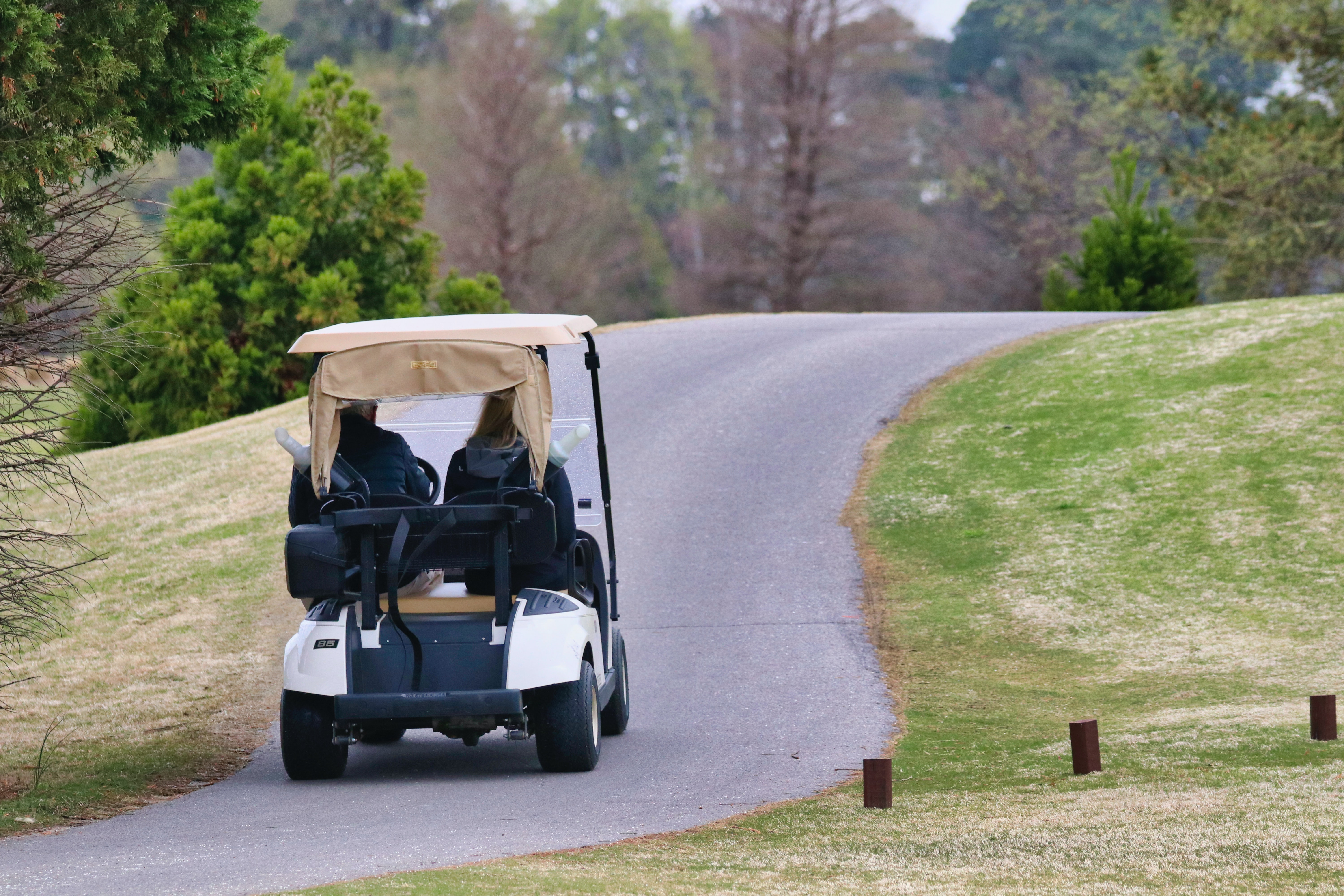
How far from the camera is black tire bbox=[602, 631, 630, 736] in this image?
27.3ft

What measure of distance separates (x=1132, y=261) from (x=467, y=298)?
1265cm

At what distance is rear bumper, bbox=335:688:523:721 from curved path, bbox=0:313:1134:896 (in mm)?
386

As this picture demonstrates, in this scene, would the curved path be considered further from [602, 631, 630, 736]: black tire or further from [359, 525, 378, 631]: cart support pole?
[359, 525, 378, 631]: cart support pole

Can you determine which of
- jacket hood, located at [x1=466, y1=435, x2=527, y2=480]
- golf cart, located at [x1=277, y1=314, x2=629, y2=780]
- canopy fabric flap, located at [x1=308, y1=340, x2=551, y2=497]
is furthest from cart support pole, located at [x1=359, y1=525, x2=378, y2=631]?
jacket hood, located at [x1=466, y1=435, x2=527, y2=480]

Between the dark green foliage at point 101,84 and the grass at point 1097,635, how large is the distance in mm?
3233

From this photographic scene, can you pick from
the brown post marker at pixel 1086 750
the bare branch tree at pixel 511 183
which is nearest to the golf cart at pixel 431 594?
the brown post marker at pixel 1086 750

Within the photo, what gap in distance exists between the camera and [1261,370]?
1703 cm

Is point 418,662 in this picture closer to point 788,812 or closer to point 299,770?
point 299,770

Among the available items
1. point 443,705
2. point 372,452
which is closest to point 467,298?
point 372,452

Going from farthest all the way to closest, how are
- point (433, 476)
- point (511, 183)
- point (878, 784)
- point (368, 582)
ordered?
point (511, 183) → point (433, 476) → point (368, 582) → point (878, 784)

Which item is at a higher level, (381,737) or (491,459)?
(491,459)

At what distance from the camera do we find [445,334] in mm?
7371

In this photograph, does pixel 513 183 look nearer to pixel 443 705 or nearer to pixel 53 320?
pixel 53 320

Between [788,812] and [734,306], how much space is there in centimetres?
4376
